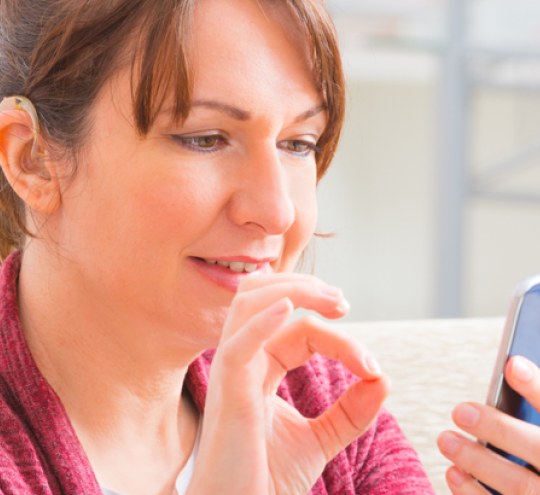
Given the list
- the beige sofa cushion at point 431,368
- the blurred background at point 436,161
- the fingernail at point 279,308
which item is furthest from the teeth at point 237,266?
the blurred background at point 436,161

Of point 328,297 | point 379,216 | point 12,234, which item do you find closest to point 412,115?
point 379,216

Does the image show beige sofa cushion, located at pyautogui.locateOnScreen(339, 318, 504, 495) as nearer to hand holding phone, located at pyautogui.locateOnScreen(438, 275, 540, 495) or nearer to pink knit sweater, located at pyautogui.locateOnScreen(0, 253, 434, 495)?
pink knit sweater, located at pyautogui.locateOnScreen(0, 253, 434, 495)

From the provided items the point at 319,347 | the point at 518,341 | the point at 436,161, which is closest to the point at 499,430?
the point at 518,341

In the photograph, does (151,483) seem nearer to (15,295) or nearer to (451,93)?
(15,295)

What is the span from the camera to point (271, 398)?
2.83ft

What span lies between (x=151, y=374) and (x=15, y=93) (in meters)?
0.43

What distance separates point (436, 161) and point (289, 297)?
217 centimetres

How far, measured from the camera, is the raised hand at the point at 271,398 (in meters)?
0.67

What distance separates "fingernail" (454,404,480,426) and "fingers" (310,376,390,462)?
0.10 m

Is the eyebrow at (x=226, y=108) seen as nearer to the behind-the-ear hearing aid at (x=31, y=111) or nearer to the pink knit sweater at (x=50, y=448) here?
the behind-the-ear hearing aid at (x=31, y=111)

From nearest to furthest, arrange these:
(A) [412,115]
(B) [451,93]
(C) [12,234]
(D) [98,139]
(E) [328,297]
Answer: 1. (E) [328,297]
2. (D) [98,139]
3. (C) [12,234]
4. (B) [451,93]
5. (A) [412,115]

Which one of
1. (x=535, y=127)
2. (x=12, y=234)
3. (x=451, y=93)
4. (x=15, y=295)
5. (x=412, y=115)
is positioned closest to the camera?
(x=15, y=295)

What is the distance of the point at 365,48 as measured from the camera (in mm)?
2699

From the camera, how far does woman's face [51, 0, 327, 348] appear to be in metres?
0.82
